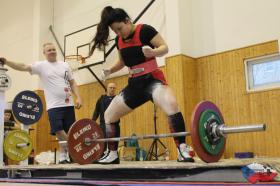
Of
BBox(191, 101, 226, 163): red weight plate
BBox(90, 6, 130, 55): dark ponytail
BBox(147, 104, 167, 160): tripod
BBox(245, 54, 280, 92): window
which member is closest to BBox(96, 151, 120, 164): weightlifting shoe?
BBox(90, 6, 130, 55): dark ponytail

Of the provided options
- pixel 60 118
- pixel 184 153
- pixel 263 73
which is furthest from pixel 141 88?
pixel 263 73

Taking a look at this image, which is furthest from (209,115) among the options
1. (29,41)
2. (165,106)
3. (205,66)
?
(29,41)

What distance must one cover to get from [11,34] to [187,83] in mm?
5812

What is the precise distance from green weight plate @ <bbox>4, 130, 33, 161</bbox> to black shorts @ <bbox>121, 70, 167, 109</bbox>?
5.98ft

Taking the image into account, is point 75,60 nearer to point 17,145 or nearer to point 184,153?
point 17,145

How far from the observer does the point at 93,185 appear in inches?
78.1

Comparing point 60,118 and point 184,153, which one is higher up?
point 60,118

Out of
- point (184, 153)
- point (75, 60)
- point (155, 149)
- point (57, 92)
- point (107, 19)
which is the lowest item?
point (155, 149)

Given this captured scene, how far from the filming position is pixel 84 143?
2932mm

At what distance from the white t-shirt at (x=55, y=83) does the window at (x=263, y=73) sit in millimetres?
3075

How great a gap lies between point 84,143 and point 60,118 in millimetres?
674

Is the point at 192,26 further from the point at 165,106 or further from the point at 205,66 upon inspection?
the point at 165,106

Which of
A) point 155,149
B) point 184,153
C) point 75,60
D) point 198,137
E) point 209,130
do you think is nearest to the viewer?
point 198,137

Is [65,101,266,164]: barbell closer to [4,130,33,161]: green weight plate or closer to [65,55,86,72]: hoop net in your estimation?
[4,130,33,161]: green weight plate
